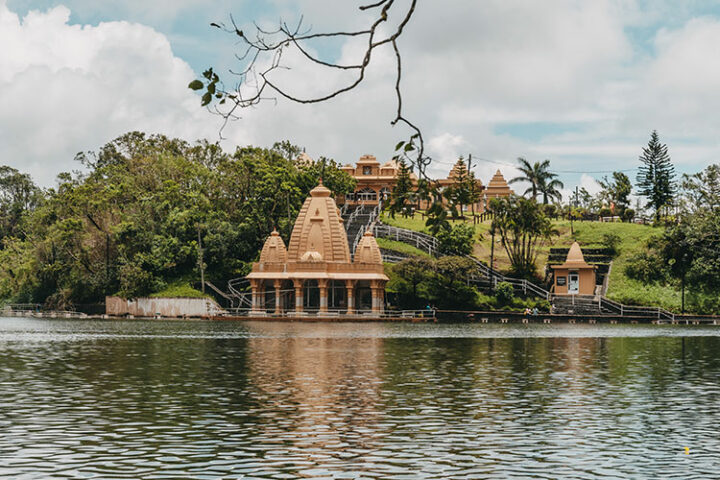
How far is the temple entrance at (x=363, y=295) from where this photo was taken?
77.4 meters

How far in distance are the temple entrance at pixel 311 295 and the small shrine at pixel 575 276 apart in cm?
2065

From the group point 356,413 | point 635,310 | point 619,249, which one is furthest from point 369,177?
point 356,413

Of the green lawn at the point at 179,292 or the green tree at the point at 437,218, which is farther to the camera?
the green lawn at the point at 179,292

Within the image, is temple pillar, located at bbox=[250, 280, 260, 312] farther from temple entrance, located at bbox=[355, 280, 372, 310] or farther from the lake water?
the lake water

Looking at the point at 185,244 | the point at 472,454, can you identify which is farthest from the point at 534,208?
the point at 472,454

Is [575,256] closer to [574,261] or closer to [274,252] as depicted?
[574,261]

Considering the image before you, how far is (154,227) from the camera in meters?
81.3

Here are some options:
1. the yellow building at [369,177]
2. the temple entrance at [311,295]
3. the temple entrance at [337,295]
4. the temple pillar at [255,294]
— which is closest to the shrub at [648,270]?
the temple entrance at [337,295]

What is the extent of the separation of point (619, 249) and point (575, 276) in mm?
10088

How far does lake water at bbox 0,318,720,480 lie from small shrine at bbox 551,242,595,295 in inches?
1586

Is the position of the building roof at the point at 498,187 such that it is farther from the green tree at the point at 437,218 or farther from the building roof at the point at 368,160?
the green tree at the point at 437,218

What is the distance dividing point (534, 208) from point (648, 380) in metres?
54.7

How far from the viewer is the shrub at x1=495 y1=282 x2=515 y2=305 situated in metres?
77.4

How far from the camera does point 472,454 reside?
16.0 m
